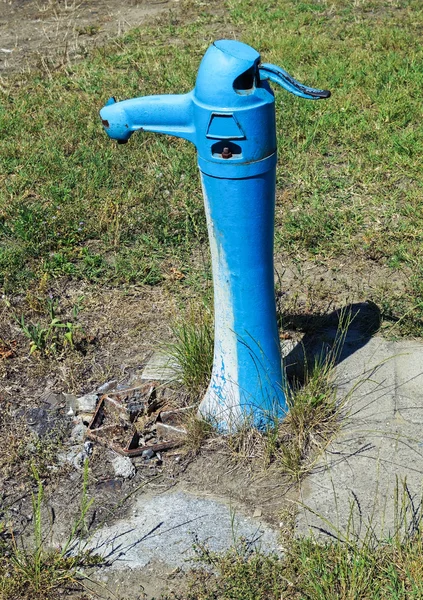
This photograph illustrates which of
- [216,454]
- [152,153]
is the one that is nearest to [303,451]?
[216,454]

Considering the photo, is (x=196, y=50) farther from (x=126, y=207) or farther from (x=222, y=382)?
(x=222, y=382)

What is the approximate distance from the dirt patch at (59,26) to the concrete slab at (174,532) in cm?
551

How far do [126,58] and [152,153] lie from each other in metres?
2.34

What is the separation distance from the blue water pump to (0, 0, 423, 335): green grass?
0.85 metres

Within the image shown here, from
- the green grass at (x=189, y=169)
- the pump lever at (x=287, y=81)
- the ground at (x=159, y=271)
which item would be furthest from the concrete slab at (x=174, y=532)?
the pump lever at (x=287, y=81)

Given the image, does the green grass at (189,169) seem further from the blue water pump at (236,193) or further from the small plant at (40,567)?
the small plant at (40,567)

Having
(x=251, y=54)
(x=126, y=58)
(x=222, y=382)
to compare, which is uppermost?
(x=251, y=54)

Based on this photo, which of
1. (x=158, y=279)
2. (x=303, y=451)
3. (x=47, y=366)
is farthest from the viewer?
(x=158, y=279)

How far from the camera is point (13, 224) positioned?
493 cm

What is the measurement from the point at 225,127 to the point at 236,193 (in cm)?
25

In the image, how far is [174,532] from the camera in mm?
2838

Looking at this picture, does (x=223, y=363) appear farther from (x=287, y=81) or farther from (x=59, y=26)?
(x=59, y=26)

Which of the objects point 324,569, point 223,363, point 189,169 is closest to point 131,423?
point 223,363

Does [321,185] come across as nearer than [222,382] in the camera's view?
No
